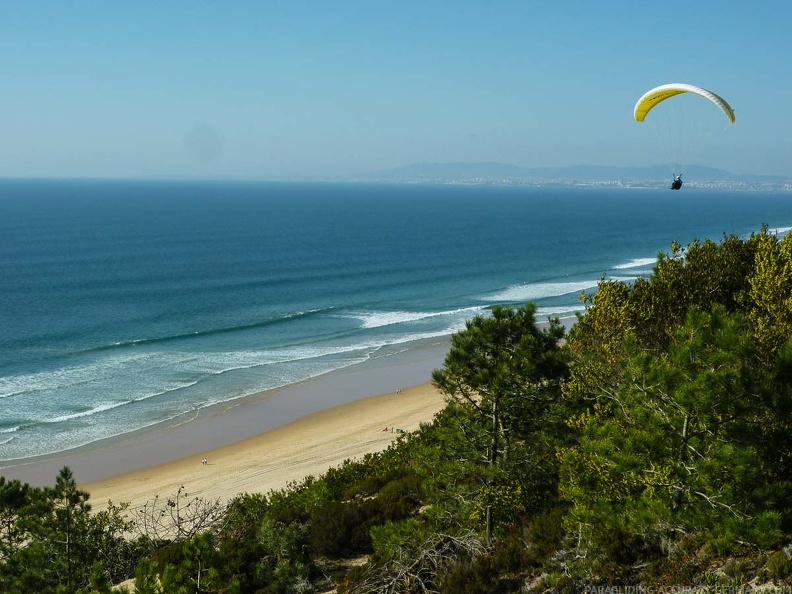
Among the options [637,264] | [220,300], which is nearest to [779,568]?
[220,300]

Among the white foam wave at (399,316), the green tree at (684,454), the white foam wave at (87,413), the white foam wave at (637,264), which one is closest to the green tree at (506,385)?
the green tree at (684,454)

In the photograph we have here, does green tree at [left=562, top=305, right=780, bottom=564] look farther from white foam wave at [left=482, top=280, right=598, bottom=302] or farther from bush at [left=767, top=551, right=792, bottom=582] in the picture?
white foam wave at [left=482, top=280, right=598, bottom=302]

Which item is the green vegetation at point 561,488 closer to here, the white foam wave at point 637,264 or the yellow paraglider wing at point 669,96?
the yellow paraglider wing at point 669,96

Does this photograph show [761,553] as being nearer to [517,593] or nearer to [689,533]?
[689,533]

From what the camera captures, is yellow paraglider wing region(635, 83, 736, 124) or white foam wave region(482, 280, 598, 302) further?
white foam wave region(482, 280, 598, 302)

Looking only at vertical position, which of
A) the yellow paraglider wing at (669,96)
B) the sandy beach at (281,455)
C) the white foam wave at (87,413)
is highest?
the yellow paraglider wing at (669,96)

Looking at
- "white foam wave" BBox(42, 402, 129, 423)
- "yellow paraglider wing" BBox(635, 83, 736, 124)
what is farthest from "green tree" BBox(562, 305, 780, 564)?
"white foam wave" BBox(42, 402, 129, 423)
